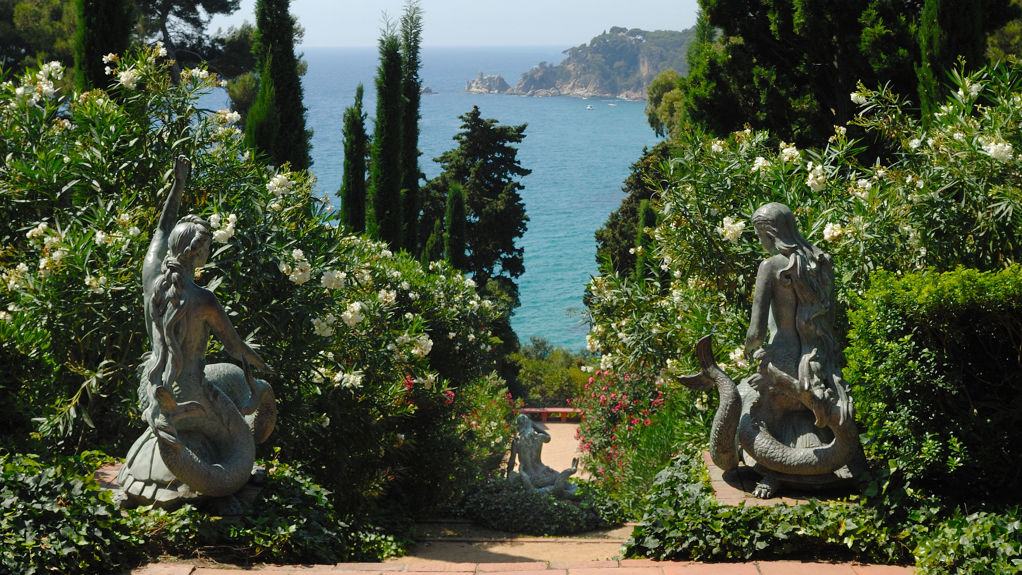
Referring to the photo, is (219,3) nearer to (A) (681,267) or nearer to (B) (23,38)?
(B) (23,38)

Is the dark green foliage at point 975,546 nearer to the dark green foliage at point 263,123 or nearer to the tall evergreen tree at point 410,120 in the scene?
the dark green foliage at point 263,123

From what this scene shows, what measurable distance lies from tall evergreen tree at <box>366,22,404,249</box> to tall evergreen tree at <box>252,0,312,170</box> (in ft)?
11.0

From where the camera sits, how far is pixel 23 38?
63.7 feet

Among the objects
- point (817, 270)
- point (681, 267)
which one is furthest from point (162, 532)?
point (681, 267)

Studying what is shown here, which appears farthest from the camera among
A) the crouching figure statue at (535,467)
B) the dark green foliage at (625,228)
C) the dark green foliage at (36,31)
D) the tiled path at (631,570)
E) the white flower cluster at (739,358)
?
the dark green foliage at (625,228)

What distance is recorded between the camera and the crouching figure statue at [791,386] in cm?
604

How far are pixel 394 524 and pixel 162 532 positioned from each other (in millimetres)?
2797

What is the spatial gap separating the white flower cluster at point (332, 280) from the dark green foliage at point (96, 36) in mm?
6318

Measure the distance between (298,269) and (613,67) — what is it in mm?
115182

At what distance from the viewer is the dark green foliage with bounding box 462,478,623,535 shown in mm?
9164

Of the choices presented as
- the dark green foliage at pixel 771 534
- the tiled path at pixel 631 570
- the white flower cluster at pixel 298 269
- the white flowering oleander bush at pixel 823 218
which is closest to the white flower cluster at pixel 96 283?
the white flower cluster at pixel 298 269

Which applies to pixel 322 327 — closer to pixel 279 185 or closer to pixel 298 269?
pixel 298 269

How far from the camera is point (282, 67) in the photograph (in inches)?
584

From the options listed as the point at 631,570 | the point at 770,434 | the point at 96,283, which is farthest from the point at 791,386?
the point at 96,283
